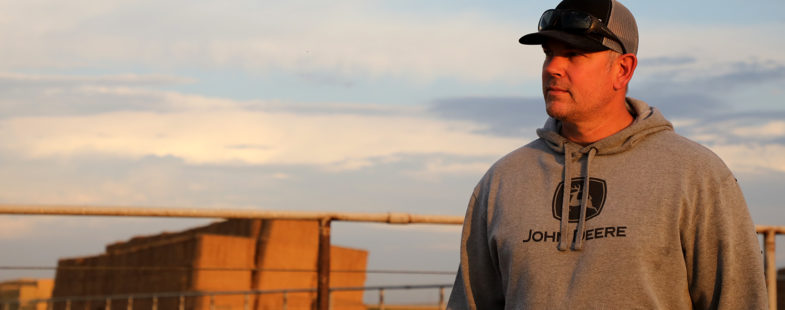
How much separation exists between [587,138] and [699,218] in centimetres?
32

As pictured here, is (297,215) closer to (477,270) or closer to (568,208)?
(477,270)

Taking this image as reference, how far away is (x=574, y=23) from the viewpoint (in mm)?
2057

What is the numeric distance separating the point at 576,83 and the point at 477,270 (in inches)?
20.7

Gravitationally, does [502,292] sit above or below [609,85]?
below

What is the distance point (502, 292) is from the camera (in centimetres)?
223

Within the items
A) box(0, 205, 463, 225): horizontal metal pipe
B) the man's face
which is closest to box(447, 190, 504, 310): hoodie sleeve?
the man's face

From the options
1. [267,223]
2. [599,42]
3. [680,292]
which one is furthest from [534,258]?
[267,223]

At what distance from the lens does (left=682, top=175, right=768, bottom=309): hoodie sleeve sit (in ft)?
6.26

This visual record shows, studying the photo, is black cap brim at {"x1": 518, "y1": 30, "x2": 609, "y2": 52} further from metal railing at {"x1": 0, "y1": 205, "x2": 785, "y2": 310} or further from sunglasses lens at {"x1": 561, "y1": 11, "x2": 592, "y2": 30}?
metal railing at {"x1": 0, "y1": 205, "x2": 785, "y2": 310}

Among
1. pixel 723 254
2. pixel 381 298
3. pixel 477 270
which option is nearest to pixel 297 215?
pixel 381 298

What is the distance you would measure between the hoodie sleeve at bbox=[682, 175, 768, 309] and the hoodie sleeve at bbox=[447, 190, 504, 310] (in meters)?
0.47

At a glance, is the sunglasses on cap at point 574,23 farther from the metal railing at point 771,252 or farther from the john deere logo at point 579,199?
the metal railing at point 771,252

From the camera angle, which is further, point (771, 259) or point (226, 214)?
point (771, 259)

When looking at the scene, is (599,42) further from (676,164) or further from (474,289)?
(474,289)
